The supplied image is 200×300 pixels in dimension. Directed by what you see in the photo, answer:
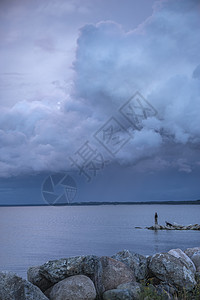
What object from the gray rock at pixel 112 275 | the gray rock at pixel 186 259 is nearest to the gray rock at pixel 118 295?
the gray rock at pixel 112 275

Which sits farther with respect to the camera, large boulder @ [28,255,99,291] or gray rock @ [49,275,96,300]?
large boulder @ [28,255,99,291]

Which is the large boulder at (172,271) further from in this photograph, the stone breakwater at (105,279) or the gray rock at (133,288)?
the gray rock at (133,288)

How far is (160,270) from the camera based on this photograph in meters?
13.2

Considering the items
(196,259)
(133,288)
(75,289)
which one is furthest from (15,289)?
(196,259)

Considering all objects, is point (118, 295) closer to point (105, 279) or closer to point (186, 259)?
point (105, 279)

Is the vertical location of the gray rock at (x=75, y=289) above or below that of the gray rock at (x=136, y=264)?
below

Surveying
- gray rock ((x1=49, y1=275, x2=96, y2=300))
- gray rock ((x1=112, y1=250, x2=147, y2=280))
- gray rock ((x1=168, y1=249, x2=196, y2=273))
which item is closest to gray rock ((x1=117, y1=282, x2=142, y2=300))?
gray rock ((x1=49, y1=275, x2=96, y2=300))

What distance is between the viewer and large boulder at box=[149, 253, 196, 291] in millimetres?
12727

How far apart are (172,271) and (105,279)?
2.61 m

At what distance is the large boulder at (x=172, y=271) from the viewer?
12.7 meters

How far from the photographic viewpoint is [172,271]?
12.9m

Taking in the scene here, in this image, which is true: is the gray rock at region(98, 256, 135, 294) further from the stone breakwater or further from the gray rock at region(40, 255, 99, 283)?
the gray rock at region(40, 255, 99, 283)

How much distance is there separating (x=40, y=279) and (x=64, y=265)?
3.91ft

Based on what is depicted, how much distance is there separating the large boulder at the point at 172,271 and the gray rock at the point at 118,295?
2.88 m
